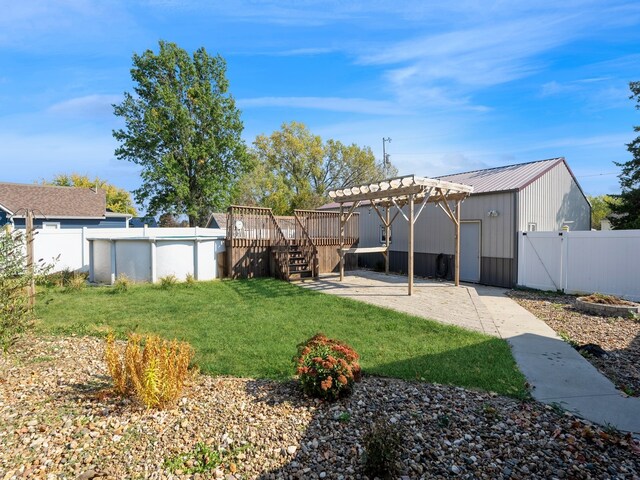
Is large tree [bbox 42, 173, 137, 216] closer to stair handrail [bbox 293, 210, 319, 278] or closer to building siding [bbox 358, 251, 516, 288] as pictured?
stair handrail [bbox 293, 210, 319, 278]

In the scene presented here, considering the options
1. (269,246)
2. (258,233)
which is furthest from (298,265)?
(258,233)

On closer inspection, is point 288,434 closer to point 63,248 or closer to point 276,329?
point 276,329

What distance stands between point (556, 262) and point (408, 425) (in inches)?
371

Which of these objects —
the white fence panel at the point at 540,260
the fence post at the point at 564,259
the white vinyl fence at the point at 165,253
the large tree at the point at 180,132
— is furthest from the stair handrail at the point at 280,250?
the large tree at the point at 180,132

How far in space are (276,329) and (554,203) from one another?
427 inches

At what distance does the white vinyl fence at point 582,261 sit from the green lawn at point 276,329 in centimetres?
591

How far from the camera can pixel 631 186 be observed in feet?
46.8

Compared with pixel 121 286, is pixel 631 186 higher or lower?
higher

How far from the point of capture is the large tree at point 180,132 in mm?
22219

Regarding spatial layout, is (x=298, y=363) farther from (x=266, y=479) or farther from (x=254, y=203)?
(x=254, y=203)

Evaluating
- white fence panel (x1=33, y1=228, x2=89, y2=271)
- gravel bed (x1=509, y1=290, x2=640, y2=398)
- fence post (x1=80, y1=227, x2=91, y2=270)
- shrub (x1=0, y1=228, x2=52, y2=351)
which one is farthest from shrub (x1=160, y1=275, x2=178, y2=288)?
gravel bed (x1=509, y1=290, x2=640, y2=398)

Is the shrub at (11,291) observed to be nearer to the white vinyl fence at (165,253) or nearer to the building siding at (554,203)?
the white vinyl fence at (165,253)

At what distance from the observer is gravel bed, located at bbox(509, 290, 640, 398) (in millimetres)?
4508

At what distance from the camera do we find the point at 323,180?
1246 inches
